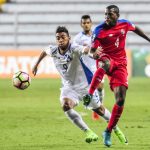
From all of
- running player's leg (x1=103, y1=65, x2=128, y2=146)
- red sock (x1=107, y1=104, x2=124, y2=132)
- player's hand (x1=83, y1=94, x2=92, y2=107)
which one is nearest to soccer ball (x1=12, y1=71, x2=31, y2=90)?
player's hand (x1=83, y1=94, x2=92, y2=107)

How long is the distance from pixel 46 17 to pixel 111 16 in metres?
21.6

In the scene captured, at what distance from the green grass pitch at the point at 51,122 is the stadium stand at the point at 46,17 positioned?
22.7 ft

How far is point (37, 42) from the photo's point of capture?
104 ft

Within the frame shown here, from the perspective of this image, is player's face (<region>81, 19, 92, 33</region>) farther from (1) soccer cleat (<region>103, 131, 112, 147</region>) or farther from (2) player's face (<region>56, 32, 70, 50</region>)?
(1) soccer cleat (<region>103, 131, 112, 147</region>)

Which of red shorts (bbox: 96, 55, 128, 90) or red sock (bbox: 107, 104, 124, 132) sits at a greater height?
red shorts (bbox: 96, 55, 128, 90)

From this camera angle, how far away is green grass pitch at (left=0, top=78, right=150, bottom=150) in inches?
438

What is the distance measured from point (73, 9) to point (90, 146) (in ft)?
72.0

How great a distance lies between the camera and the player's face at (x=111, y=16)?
1099 centimetres

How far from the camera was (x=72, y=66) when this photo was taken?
11430mm

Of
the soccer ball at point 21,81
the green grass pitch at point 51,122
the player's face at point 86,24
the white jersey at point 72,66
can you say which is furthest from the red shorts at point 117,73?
the player's face at point 86,24

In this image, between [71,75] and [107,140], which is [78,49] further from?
[107,140]

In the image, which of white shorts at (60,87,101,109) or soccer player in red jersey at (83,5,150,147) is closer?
soccer player in red jersey at (83,5,150,147)

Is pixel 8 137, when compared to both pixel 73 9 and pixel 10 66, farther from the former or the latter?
pixel 73 9

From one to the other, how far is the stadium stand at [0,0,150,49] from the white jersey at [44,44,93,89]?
19549mm
